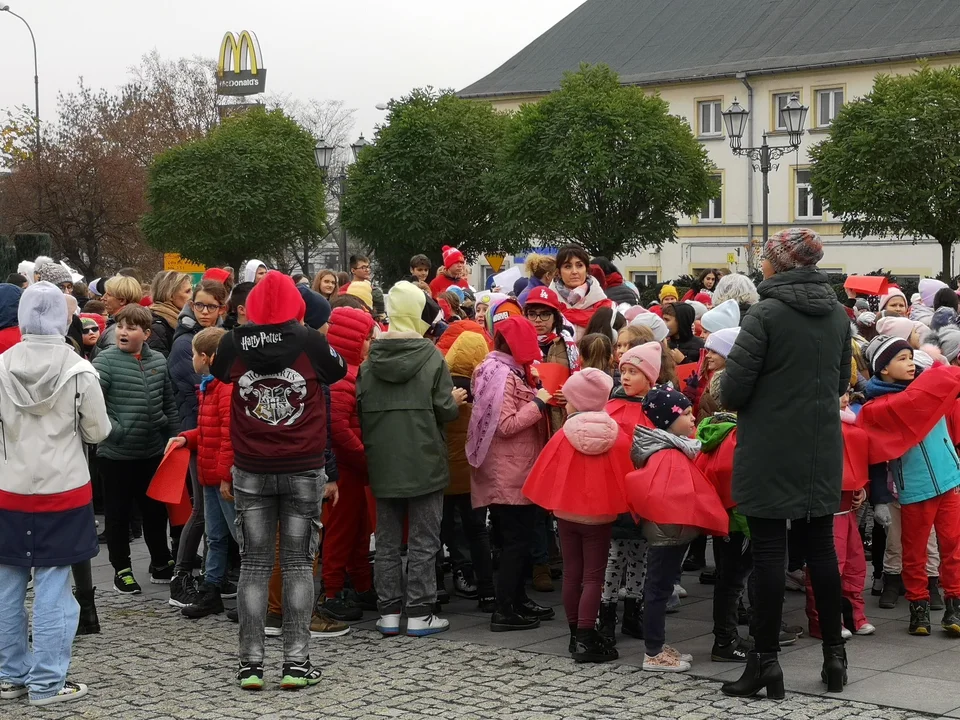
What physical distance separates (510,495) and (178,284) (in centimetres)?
407

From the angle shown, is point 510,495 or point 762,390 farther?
point 510,495

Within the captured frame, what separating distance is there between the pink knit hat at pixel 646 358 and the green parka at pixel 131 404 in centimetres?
352

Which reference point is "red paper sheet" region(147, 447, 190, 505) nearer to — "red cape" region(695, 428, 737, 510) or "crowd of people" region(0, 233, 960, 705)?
"crowd of people" region(0, 233, 960, 705)

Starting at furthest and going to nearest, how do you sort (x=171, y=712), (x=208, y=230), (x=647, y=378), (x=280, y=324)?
(x=208, y=230) → (x=647, y=378) → (x=280, y=324) → (x=171, y=712)

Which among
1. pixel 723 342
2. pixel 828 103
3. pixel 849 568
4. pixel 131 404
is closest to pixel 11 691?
pixel 131 404

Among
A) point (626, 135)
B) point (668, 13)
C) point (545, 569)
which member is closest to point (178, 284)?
point (545, 569)

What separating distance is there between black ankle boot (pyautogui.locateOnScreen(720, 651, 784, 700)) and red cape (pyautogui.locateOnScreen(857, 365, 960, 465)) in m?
1.69

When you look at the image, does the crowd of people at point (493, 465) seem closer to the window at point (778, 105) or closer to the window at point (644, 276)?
the window at point (778, 105)

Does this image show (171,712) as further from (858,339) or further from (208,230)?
(208,230)

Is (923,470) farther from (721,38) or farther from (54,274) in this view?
(721,38)

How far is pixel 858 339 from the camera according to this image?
9133 mm

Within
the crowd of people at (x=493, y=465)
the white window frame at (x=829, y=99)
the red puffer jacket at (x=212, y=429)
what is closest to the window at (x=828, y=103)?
the white window frame at (x=829, y=99)

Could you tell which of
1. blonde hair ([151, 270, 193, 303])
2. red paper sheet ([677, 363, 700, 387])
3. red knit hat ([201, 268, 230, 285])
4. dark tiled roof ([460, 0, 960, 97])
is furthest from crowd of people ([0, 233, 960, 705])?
dark tiled roof ([460, 0, 960, 97])

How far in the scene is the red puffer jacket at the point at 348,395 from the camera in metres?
7.59
